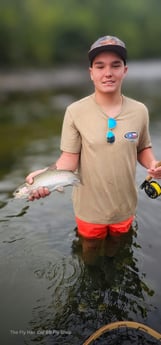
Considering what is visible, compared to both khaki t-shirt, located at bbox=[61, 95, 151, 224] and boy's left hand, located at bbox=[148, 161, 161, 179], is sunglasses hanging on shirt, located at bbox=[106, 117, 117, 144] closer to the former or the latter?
khaki t-shirt, located at bbox=[61, 95, 151, 224]

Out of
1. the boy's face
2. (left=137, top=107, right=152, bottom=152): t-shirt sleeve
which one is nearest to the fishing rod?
(left=137, top=107, right=152, bottom=152): t-shirt sleeve

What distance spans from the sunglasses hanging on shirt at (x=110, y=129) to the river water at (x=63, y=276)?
1.91 metres

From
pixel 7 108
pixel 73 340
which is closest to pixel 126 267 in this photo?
pixel 73 340

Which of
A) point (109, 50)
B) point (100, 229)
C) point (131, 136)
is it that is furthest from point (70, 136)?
point (100, 229)

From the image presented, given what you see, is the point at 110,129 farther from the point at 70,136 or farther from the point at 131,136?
Result: the point at 70,136

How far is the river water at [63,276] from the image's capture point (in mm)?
4266

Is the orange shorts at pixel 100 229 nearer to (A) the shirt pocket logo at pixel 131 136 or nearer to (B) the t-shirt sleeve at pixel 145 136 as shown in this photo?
(B) the t-shirt sleeve at pixel 145 136

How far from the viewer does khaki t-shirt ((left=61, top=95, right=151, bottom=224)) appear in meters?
3.93

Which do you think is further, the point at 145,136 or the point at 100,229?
the point at 100,229

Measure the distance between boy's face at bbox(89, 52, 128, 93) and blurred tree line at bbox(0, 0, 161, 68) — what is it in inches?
1848

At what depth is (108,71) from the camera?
382cm

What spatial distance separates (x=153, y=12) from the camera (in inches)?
4469

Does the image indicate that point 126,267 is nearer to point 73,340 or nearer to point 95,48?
point 73,340

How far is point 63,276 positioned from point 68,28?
76800 millimetres
